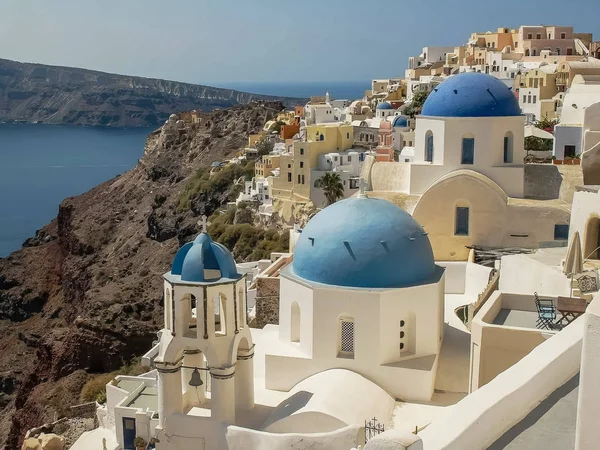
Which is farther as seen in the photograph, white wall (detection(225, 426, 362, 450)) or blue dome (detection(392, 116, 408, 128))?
blue dome (detection(392, 116, 408, 128))

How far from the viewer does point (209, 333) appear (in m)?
11.2

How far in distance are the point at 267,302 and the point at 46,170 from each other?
11625 centimetres

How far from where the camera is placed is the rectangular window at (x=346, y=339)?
38.7ft

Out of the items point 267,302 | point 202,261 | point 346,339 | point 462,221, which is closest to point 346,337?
point 346,339

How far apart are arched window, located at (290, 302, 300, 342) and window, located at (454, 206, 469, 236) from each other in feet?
20.9

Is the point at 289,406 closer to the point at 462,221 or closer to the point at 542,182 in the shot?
the point at 462,221

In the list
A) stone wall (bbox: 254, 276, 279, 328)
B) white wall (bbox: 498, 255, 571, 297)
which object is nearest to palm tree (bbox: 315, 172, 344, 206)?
stone wall (bbox: 254, 276, 279, 328)

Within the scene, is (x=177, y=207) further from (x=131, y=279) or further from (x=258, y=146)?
(x=131, y=279)

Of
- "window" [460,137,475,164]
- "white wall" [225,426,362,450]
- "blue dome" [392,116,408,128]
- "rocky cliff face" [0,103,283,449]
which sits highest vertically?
"blue dome" [392,116,408,128]

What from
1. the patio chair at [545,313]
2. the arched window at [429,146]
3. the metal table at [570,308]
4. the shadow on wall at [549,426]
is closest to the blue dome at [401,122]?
the arched window at [429,146]

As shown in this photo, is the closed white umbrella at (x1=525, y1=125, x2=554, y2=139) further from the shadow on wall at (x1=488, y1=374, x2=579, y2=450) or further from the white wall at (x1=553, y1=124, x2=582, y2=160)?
the shadow on wall at (x1=488, y1=374, x2=579, y2=450)

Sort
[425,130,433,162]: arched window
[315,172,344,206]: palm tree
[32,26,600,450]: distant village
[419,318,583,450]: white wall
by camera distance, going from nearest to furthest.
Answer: [419,318,583,450]: white wall → [32,26,600,450]: distant village → [425,130,433,162]: arched window → [315,172,344,206]: palm tree

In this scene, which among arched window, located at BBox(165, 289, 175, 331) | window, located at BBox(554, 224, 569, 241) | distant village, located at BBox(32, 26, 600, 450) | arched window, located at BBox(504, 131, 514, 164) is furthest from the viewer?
arched window, located at BBox(504, 131, 514, 164)

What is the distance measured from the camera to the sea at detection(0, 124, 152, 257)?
87.2 metres
